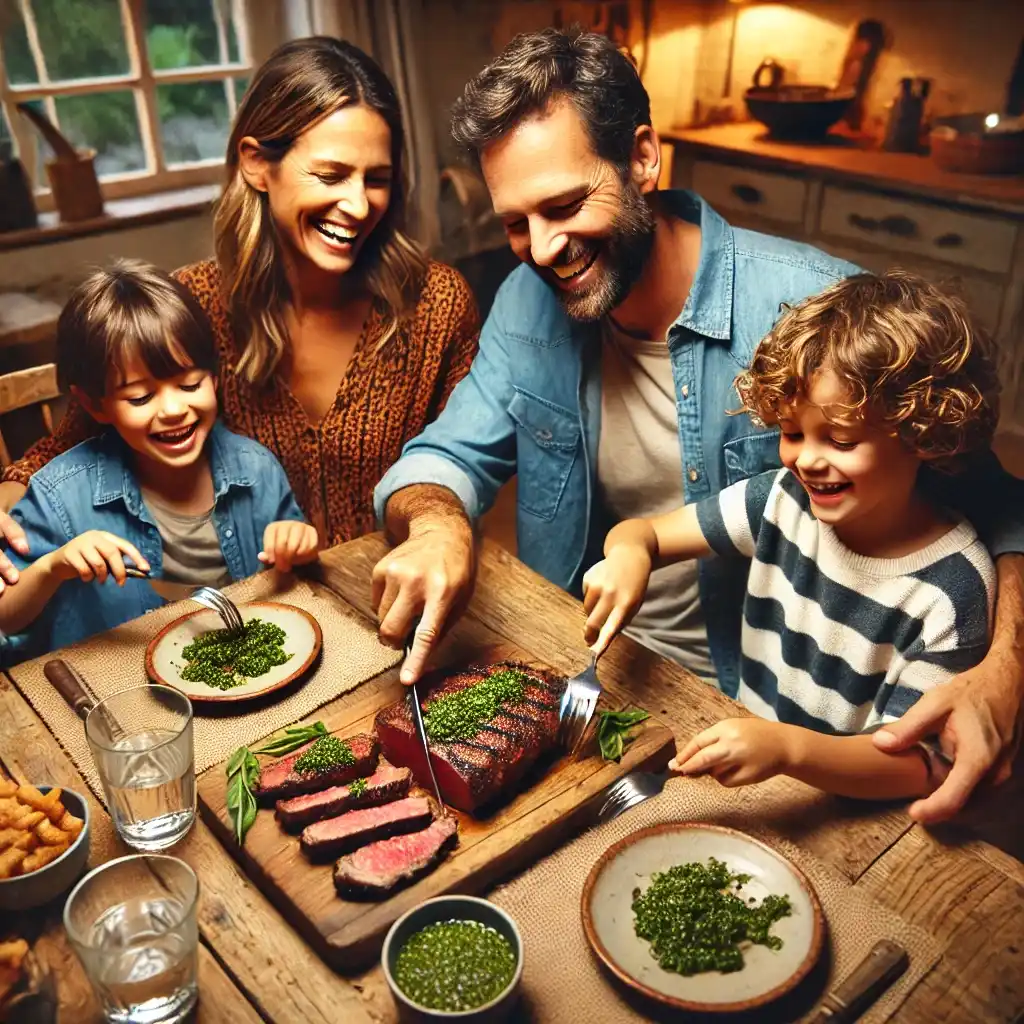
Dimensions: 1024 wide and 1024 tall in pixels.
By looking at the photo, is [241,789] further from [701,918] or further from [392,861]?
[701,918]

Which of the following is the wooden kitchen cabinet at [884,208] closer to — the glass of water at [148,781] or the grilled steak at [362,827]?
the grilled steak at [362,827]

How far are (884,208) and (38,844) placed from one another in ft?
12.3

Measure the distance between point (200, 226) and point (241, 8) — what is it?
77cm

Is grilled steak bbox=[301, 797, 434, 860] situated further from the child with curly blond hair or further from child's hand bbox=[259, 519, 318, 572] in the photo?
child's hand bbox=[259, 519, 318, 572]

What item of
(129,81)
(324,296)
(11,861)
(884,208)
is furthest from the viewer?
(884,208)

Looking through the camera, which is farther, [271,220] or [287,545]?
[271,220]

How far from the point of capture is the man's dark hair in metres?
→ 1.79

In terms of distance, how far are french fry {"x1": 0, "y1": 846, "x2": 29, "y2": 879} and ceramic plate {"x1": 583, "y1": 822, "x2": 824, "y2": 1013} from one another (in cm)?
67

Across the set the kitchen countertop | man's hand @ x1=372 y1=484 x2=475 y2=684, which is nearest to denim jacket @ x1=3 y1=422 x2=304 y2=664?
man's hand @ x1=372 y1=484 x2=475 y2=684

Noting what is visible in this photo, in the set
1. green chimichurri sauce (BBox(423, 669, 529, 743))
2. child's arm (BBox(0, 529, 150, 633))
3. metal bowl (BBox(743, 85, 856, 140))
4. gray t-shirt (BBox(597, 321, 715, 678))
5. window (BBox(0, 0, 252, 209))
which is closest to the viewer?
green chimichurri sauce (BBox(423, 669, 529, 743))

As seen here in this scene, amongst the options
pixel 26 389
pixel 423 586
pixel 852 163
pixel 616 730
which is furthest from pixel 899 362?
pixel 852 163

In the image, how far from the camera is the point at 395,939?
3.62ft

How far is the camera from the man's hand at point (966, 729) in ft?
4.14

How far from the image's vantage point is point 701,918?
Answer: 1166 mm
